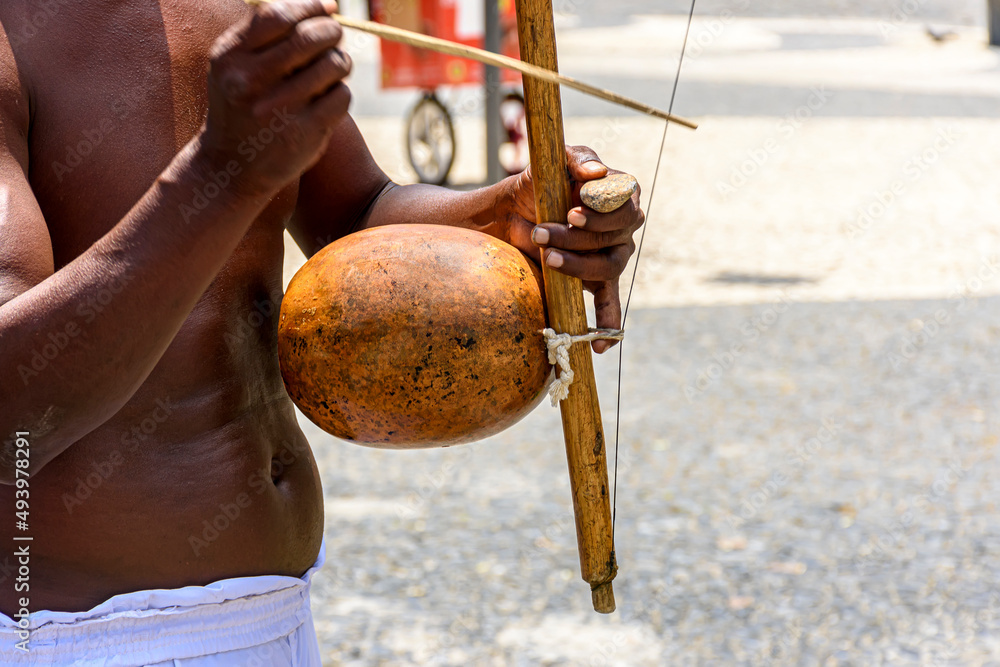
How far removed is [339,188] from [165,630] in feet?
2.43

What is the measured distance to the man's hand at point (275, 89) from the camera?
108cm

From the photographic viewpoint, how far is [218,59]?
110 cm

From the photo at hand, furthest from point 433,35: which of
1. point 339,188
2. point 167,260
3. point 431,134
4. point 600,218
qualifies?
point 167,260

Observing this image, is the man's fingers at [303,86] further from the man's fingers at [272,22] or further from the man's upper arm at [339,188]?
the man's upper arm at [339,188]

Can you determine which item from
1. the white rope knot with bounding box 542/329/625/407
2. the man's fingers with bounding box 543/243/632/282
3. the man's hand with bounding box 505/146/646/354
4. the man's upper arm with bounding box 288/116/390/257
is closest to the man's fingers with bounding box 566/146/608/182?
the man's hand with bounding box 505/146/646/354

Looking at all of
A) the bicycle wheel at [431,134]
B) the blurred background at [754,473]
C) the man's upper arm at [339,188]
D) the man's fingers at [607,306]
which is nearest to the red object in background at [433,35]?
the bicycle wheel at [431,134]

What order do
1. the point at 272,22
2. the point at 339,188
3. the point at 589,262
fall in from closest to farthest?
the point at 272,22 < the point at 589,262 < the point at 339,188

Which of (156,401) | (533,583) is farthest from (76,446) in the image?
(533,583)

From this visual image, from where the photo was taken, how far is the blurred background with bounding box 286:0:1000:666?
12.2ft

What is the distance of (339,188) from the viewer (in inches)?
71.4

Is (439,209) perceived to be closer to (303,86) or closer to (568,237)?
(568,237)

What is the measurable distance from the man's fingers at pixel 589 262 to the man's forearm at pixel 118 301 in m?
0.45

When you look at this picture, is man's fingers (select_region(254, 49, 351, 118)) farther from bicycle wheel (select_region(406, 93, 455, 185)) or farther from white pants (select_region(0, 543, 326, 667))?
bicycle wheel (select_region(406, 93, 455, 185))

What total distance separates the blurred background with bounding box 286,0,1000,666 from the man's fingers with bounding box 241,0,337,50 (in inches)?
110
